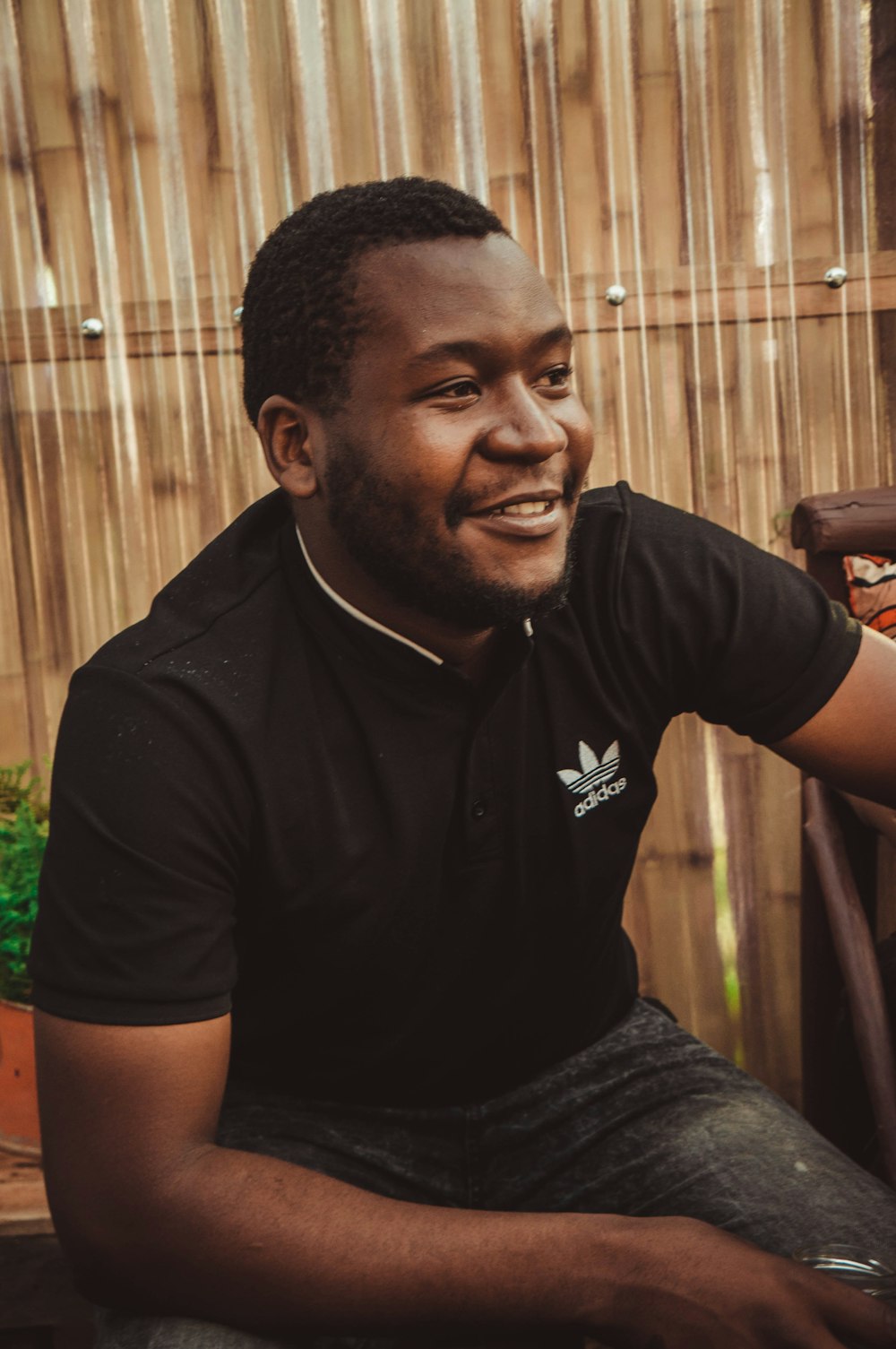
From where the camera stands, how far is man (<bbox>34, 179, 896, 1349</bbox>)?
1.08 meters

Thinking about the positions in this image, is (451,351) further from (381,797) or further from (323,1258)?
(323,1258)

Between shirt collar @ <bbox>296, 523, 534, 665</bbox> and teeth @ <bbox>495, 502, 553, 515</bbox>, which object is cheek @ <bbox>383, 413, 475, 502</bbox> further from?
shirt collar @ <bbox>296, 523, 534, 665</bbox>

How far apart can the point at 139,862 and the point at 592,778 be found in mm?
566

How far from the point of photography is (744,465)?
232 centimetres

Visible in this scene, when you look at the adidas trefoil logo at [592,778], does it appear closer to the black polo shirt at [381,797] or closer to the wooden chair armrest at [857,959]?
the black polo shirt at [381,797]

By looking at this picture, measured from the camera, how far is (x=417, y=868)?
130 centimetres

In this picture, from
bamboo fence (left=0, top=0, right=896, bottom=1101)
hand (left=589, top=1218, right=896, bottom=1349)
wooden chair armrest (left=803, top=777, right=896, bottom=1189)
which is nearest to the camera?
hand (left=589, top=1218, right=896, bottom=1349)

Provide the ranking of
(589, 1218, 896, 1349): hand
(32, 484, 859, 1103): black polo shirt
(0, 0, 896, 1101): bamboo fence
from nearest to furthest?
(589, 1218, 896, 1349): hand, (32, 484, 859, 1103): black polo shirt, (0, 0, 896, 1101): bamboo fence

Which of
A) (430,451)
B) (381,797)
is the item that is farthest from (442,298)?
(381,797)

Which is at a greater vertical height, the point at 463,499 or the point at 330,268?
the point at 330,268

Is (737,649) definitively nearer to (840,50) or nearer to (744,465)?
(744,465)

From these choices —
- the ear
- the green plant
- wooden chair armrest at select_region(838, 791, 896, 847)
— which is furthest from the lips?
the green plant

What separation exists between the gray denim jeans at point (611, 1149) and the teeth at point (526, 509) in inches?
29.5

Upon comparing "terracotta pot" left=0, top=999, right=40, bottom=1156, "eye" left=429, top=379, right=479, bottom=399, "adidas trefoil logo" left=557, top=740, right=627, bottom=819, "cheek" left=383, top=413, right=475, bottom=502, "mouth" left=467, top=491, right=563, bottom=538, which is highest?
"eye" left=429, top=379, right=479, bottom=399
